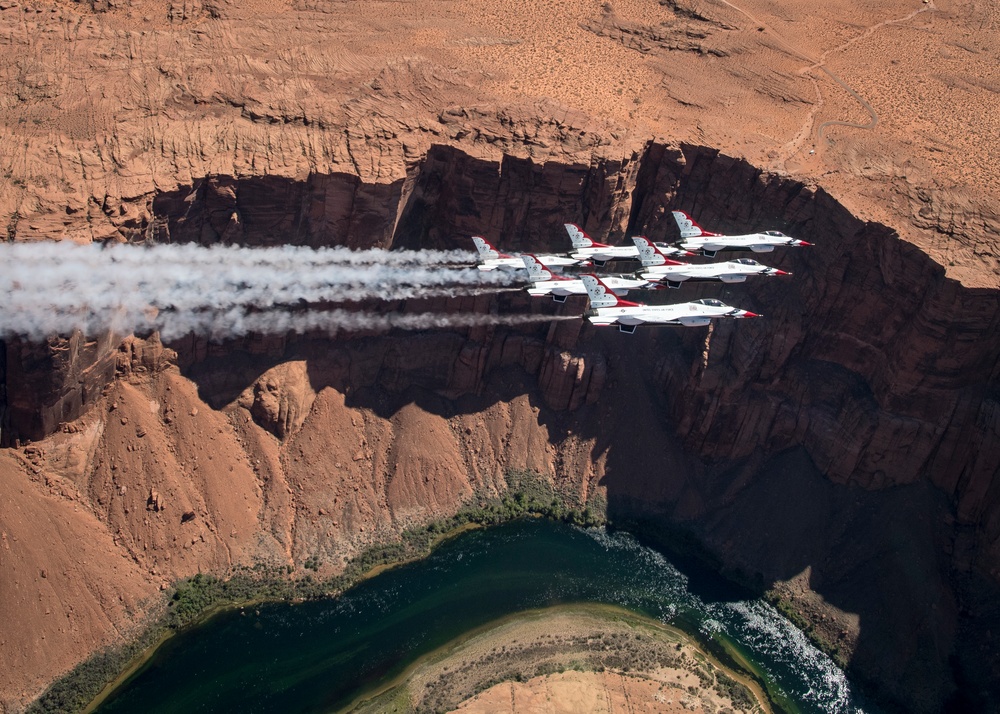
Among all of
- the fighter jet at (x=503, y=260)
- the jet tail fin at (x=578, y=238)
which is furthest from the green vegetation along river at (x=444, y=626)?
the jet tail fin at (x=578, y=238)

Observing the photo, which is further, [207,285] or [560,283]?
[560,283]

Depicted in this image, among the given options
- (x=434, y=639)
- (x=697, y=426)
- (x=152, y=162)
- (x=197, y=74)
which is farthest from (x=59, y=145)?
(x=697, y=426)

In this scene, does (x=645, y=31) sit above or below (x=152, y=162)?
above

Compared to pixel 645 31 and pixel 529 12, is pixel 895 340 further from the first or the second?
pixel 529 12

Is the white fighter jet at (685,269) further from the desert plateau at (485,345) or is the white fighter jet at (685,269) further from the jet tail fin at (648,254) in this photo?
the desert plateau at (485,345)

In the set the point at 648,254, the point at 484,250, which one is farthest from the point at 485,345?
the point at 648,254

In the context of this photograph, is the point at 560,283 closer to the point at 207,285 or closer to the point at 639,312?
the point at 639,312

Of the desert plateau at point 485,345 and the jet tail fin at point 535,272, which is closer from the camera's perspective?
the desert plateau at point 485,345
